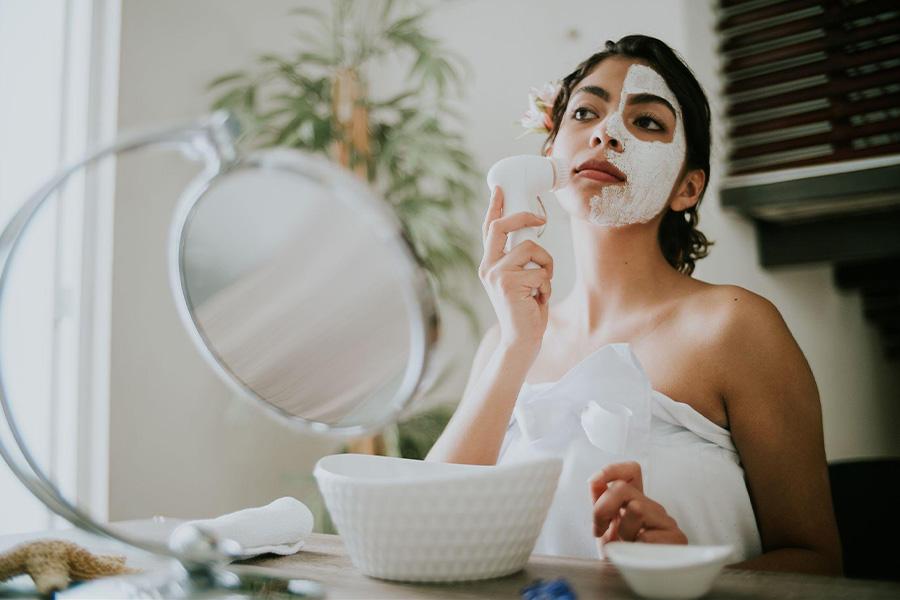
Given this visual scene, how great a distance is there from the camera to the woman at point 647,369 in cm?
85

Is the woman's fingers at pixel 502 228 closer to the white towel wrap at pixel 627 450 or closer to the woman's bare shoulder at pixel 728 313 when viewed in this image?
the white towel wrap at pixel 627 450

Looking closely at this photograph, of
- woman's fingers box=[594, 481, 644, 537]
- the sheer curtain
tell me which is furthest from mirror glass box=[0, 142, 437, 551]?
the sheer curtain

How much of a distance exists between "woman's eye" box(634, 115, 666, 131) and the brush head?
0.39ft

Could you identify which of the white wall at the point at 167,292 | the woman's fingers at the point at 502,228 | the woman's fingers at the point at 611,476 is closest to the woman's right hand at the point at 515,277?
the woman's fingers at the point at 502,228

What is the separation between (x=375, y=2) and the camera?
87.7 inches

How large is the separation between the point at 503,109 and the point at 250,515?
4.72 feet

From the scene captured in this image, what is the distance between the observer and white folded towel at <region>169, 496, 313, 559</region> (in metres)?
0.69

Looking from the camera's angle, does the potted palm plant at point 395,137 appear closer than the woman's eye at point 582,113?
No

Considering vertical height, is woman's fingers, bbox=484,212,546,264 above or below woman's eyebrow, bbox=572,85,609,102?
below

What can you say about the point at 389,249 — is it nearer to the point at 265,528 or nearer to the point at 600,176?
the point at 265,528

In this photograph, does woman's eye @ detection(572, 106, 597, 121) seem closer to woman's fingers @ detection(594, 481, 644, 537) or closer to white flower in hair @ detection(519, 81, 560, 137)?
white flower in hair @ detection(519, 81, 560, 137)

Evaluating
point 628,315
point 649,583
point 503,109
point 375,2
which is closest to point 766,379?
point 628,315

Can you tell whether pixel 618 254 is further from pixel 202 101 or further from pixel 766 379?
pixel 202 101

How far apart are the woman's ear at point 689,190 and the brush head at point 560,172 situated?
0.18 m
